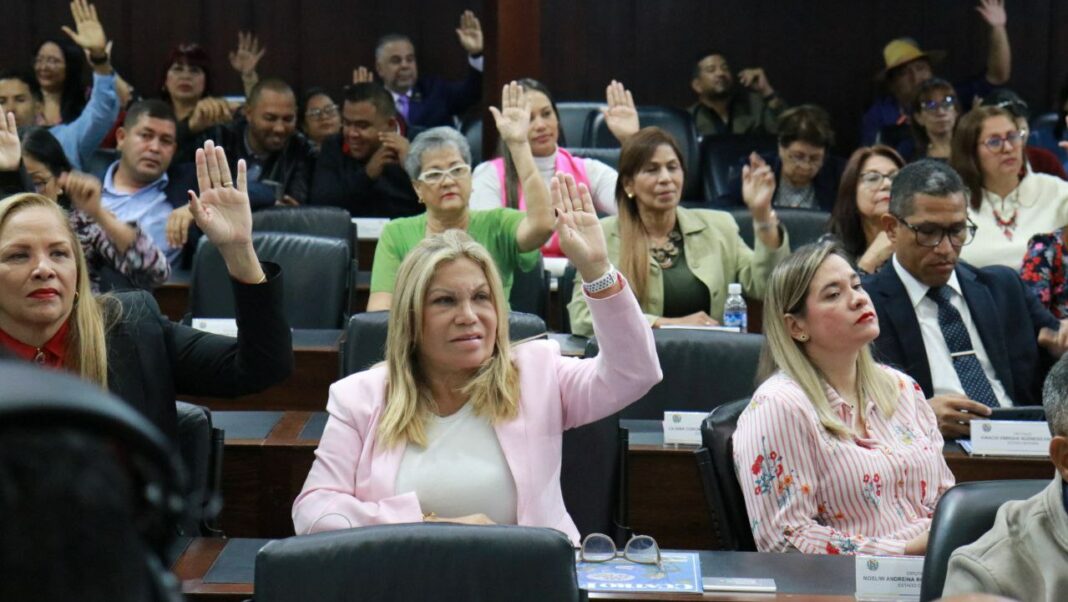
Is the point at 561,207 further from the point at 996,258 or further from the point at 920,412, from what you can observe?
the point at 996,258

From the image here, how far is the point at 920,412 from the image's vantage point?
2562mm

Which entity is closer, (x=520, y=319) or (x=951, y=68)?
(x=520, y=319)

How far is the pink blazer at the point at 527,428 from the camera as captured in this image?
7.29 ft

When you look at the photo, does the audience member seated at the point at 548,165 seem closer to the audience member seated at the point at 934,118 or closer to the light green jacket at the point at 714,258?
the light green jacket at the point at 714,258

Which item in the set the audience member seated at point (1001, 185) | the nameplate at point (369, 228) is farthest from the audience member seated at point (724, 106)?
the audience member seated at point (1001, 185)

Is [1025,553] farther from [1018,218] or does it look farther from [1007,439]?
[1018,218]

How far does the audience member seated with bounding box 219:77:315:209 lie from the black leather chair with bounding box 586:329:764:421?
9.81 ft

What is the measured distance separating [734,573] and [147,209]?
10.9 feet

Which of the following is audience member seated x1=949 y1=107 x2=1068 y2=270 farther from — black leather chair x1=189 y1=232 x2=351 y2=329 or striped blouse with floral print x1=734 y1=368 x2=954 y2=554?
striped blouse with floral print x1=734 y1=368 x2=954 y2=554

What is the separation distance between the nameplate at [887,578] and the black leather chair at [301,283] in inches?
96.2

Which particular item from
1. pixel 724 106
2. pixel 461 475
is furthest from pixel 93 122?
pixel 461 475

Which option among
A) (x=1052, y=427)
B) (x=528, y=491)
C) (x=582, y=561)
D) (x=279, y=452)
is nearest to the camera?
(x=1052, y=427)

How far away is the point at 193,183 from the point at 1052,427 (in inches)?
152

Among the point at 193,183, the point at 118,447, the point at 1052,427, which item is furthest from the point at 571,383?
the point at 193,183
